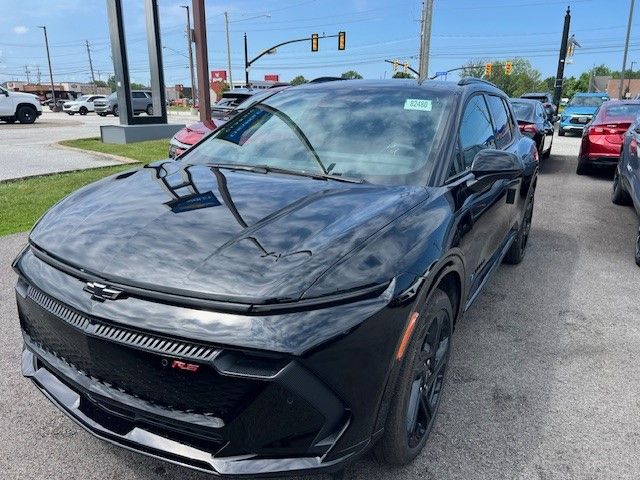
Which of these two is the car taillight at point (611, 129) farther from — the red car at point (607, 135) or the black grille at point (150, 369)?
the black grille at point (150, 369)

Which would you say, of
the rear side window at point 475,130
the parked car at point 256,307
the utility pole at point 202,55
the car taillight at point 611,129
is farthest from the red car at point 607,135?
the utility pole at point 202,55

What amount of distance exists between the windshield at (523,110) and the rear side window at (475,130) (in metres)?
7.07

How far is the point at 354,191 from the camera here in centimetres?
246

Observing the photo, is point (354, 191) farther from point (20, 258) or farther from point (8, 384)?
point (8, 384)

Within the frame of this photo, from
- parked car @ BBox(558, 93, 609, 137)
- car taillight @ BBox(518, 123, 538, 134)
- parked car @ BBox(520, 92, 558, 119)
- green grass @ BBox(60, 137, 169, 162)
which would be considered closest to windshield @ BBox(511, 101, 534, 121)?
car taillight @ BBox(518, 123, 538, 134)

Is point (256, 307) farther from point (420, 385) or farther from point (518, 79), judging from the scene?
point (518, 79)

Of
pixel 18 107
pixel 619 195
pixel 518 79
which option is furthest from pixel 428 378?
pixel 518 79

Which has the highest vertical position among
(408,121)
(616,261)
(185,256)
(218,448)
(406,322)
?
(408,121)

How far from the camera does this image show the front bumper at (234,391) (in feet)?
5.32

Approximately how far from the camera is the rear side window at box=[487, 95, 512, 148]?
396 centimetres

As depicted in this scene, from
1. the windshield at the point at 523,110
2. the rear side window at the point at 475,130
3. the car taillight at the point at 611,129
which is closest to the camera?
the rear side window at the point at 475,130

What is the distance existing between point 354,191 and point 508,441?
4.67ft

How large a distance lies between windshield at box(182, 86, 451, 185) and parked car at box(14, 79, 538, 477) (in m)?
0.03

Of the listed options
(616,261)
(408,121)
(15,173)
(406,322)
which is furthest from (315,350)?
(15,173)
